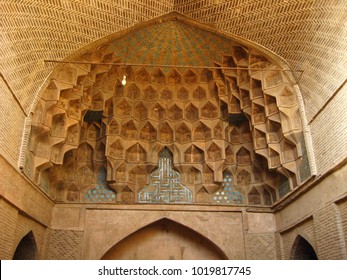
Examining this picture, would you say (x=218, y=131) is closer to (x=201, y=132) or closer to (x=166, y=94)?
(x=201, y=132)

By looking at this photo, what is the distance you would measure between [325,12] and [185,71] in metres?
3.95

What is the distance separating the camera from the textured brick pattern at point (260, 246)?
8.60 meters

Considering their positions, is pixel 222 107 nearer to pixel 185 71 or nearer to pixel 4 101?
pixel 185 71

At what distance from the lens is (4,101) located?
602cm

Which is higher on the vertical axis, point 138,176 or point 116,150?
point 116,150

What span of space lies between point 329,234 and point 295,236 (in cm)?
159

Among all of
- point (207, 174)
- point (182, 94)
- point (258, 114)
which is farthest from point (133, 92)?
point (258, 114)

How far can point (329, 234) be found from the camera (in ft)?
20.5

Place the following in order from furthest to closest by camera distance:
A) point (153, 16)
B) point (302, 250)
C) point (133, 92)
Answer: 1. point (133, 92)
2. point (302, 250)
3. point (153, 16)

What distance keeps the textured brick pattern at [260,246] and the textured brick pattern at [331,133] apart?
107 inches

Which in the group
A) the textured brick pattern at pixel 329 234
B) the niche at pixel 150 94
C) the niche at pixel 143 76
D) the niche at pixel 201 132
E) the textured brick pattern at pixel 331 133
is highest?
the niche at pixel 143 76

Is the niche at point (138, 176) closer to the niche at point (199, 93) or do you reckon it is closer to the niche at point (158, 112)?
the niche at point (158, 112)

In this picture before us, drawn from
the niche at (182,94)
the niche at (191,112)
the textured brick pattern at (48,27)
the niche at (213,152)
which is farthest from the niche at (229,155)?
the textured brick pattern at (48,27)
